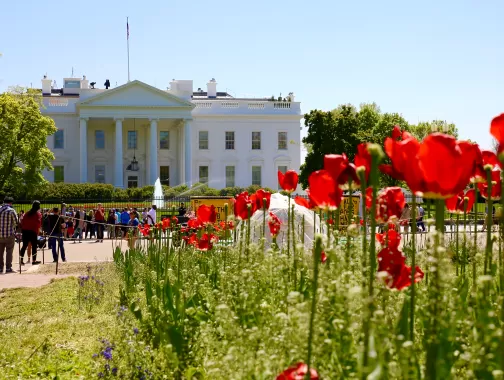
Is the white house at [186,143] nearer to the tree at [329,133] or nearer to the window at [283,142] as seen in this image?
the window at [283,142]

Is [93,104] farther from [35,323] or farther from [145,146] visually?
[35,323]

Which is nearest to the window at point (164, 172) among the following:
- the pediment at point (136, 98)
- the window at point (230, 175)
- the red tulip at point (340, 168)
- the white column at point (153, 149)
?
the white column at point (153, 149)

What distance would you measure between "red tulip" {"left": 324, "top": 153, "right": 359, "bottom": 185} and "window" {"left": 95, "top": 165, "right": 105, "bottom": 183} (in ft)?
201

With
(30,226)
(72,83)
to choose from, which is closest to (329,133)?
(72,83)

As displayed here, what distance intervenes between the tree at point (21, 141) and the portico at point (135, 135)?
17.0m

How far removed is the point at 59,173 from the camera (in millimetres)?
62250

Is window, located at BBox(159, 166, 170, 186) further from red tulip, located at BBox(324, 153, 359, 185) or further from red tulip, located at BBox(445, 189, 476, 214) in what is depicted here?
red tulip, located at BBox(324, 153, 359, 185)

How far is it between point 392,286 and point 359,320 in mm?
308

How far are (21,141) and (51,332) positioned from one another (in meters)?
34.9

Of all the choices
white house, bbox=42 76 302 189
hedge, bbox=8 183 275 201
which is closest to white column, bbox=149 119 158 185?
white house, bbox=42 76 302 189

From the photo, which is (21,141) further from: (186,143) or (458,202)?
(458,202)

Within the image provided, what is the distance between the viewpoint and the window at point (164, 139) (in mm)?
64625

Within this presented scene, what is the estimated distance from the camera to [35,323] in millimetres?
7840

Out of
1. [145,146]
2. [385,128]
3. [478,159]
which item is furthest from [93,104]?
[478,159]
